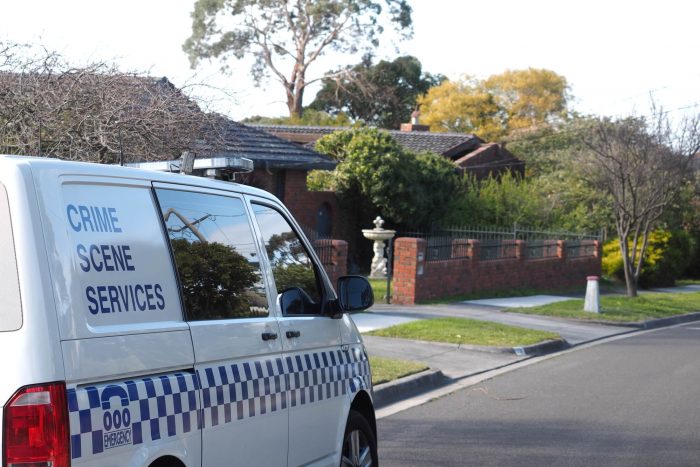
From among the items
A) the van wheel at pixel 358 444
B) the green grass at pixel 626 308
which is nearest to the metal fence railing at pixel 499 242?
the green grass at pixel 626 308

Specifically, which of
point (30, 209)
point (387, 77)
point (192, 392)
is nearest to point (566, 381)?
point (192, 392)

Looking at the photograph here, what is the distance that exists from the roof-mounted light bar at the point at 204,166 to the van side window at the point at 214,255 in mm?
181

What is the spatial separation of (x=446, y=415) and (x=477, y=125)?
180ft

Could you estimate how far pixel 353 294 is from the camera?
5.74 metres

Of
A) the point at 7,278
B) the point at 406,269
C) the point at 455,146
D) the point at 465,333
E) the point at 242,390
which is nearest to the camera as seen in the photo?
the point at 7,278

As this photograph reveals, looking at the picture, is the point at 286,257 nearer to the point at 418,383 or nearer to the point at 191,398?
the point at 191,398

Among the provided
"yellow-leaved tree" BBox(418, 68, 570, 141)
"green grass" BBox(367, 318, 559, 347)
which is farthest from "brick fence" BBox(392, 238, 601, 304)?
"yellow-leaved tree" BBox(418, 68, 570, 141)

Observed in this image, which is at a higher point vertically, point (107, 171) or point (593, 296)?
point (107, 171)

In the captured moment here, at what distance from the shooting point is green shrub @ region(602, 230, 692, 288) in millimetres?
32250

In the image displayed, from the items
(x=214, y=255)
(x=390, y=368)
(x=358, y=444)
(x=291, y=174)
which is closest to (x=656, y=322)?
(x=291, y=174)

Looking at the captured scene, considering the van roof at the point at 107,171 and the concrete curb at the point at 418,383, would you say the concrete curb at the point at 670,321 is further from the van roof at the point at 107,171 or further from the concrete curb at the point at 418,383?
the van roof at the point at 107,171

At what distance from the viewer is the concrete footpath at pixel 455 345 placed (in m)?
11.9

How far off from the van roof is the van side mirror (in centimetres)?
92

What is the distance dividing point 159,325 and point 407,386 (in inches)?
298
